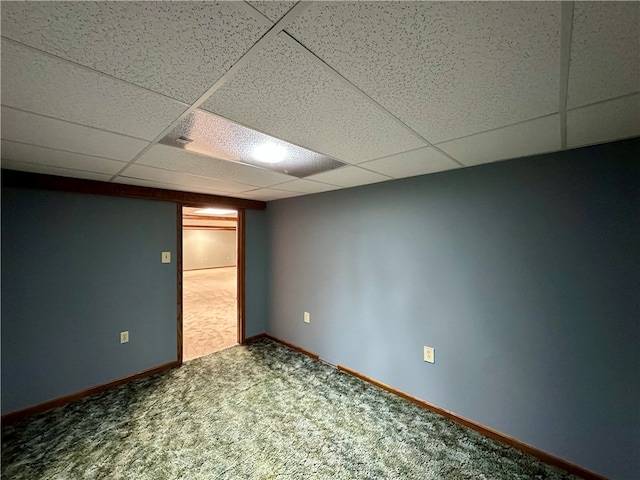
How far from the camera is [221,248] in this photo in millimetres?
12781

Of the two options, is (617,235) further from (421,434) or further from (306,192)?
(306,192)

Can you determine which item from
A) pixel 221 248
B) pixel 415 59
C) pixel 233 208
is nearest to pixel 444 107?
pixel 415 59

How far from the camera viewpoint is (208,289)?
762cm

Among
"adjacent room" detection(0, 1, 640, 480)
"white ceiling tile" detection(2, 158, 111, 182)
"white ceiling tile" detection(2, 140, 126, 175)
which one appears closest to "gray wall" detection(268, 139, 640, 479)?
"adjacent room" detection(0, 1, 640, 480)

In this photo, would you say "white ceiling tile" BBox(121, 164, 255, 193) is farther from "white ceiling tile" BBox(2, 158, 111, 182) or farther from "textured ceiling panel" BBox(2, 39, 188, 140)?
"textured ceiling panel" BBox(2, 39, 188, 140)

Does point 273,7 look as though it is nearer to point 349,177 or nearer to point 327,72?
point 327,72

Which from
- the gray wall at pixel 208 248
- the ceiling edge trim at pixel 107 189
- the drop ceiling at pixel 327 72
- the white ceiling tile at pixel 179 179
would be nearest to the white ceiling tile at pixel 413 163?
the drop ceiling at pixel 327 72

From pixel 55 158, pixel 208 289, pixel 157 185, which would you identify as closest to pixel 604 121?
pixel 55 158

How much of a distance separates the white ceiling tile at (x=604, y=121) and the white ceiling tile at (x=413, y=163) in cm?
64

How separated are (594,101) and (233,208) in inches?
133

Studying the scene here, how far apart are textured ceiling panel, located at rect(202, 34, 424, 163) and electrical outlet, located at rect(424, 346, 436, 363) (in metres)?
1.72

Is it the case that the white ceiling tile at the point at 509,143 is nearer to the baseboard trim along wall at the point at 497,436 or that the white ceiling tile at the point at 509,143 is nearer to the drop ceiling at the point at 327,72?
the drop ceiling at the point at 327,72

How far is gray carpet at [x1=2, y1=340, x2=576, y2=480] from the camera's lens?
1.66 metres

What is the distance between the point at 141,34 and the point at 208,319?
16.1 ft
